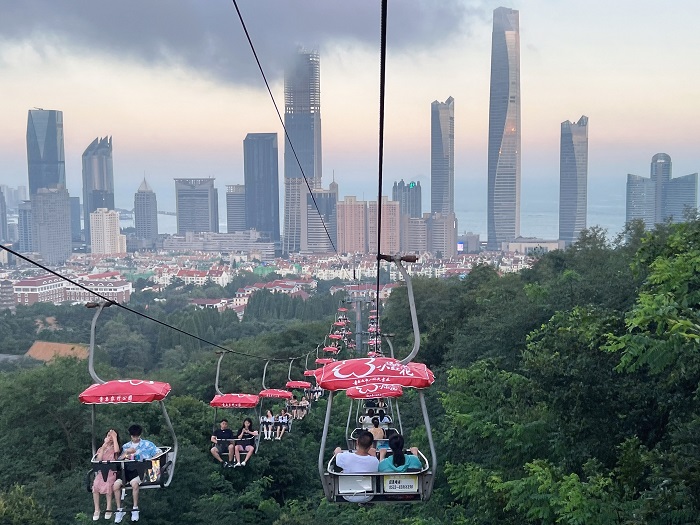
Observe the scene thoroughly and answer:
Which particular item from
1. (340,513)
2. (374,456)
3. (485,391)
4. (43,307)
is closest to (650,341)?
(374,456)

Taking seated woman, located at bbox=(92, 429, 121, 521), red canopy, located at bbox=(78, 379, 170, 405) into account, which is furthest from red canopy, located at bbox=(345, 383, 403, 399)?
seated woman, located at bbox=(92, 429, 121, 521)

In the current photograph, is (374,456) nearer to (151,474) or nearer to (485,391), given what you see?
(151,474)

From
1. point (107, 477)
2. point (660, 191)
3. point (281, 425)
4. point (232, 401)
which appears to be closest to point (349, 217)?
point (660, 191)

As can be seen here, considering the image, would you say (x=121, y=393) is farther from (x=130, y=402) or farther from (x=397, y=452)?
(x=397, y=452)

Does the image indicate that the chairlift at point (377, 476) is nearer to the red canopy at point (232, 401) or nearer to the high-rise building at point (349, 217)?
the red canopy at point (232, 401)

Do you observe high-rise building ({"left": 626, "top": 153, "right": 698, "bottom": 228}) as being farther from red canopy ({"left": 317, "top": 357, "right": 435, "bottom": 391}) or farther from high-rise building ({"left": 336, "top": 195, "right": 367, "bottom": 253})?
red canopy ({"left": 317, "top": 357, "right": 435, "bottom": 391})
